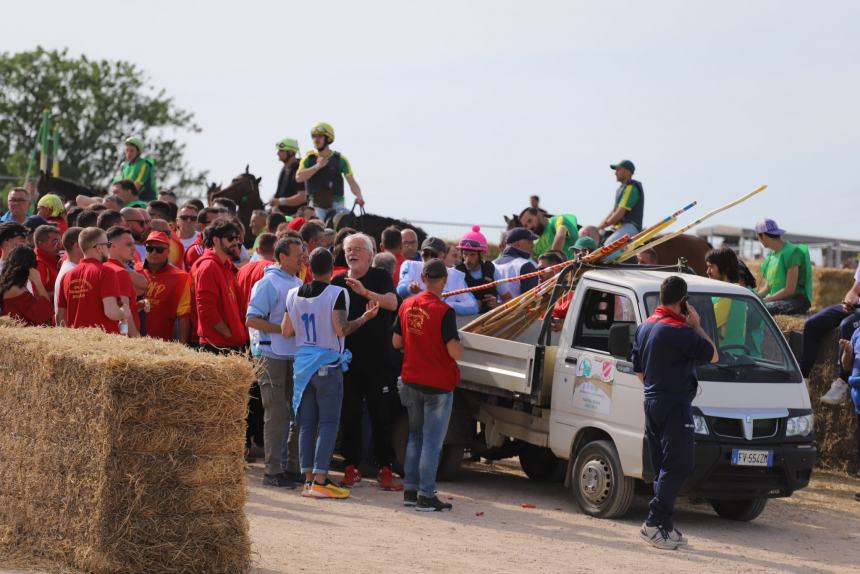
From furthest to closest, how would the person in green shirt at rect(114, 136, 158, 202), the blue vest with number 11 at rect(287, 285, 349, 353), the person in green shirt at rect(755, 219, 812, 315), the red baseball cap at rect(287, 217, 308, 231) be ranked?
the person in green shirt at rect(114, 136, 158, 202)
the red baseball cap at rect(287, 217, 308, 231)
the person in green shirt at rect(755, 219, 812, 315)
the blue vest with number 11 at rect(287, 285, 349, 353)

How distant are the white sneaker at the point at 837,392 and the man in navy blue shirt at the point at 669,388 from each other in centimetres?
457

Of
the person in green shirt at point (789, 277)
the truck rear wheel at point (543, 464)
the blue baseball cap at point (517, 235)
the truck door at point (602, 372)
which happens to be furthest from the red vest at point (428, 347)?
the person in green shirt at point (789, 277)

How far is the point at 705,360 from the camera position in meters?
10.1

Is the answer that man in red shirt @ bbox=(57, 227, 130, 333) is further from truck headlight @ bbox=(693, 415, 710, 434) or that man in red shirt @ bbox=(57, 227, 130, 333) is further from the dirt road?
truck headlight @ bbox=(693, 415, 710, 434)

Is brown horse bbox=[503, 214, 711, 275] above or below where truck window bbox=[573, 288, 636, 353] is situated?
above

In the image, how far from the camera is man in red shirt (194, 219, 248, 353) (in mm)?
11992

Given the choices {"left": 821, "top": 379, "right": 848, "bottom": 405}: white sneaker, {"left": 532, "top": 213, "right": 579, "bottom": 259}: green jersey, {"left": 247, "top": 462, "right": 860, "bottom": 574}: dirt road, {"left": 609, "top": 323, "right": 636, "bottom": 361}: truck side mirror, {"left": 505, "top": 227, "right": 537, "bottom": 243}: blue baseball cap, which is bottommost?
{"left": 247, "top": 462, "right": 860, "bottom": 574}: dirt road

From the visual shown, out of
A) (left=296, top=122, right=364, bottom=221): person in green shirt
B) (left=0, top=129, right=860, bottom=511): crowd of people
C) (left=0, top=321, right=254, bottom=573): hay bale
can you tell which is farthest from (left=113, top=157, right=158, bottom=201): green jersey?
(left=0, top=321, right=254, bottom=573): hay bale

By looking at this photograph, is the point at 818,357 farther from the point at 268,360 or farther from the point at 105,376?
the point at 105,376

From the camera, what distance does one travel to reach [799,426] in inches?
443

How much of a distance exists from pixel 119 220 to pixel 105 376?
5.34m

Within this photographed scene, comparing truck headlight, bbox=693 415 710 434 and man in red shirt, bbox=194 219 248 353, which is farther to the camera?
man in red shirt, bbox=194 219 248 353

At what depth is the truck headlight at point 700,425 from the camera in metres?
10.8

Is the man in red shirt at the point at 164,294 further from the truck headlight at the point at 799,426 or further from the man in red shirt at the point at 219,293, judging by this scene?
the truck headlight at the point at 799,426
